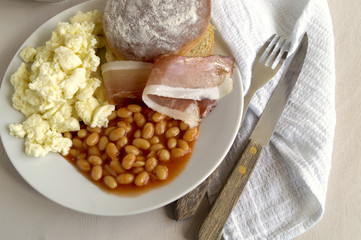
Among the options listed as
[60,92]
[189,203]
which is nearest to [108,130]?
[60,92]

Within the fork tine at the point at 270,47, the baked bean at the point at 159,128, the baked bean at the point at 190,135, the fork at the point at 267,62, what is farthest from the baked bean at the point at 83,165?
the fork tine at the point at 270,47

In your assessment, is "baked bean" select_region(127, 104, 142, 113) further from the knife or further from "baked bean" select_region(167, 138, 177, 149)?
the knife

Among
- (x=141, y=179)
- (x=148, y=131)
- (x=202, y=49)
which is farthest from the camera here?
(x=202, y=49)

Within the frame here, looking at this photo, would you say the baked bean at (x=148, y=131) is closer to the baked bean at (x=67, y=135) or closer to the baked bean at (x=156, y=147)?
the baked bean at (x=156, y=147)

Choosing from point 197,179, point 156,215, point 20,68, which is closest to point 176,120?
point 197,179

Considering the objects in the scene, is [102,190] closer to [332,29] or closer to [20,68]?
[20,68]

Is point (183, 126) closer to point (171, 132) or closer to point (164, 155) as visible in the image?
point (171, 132)
